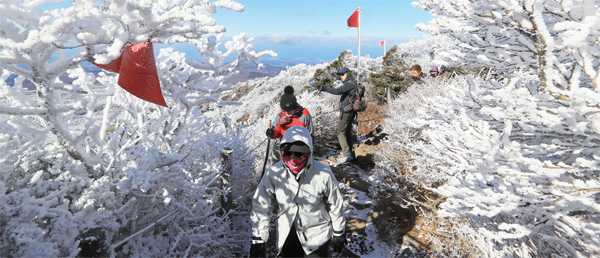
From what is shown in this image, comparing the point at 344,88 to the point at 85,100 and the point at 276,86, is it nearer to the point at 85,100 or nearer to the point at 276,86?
the point at 85,100

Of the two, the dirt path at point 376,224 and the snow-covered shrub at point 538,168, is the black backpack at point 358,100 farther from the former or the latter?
the snow-covered shrub at point 538,168

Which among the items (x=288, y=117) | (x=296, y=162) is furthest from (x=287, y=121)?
(x=296, y=162)

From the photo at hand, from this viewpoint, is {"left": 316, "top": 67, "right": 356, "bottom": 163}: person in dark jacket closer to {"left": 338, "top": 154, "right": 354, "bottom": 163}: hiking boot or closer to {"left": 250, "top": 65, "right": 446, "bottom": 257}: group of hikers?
{"left": 338, "top": 154, "right": 354, "bottom": 163}: hiking boot

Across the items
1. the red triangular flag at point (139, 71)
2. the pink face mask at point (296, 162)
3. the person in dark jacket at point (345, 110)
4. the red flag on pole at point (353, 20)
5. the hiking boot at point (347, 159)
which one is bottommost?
the hiking boot at point (347, 159)

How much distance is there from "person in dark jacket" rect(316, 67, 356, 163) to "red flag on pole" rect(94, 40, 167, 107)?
3512 millimetres

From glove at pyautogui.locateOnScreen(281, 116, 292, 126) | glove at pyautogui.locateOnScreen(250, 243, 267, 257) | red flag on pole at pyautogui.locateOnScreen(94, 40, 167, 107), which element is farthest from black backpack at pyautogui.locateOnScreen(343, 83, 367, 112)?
red flag on pole at pyautogui.locateOnScreen(94, 40, 167, 107)

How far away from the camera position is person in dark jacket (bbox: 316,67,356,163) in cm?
559

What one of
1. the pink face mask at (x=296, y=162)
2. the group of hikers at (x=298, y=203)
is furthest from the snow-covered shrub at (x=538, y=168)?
the pink face mask at (x=296, y=162)

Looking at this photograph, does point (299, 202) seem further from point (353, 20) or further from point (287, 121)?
point (353, 20)

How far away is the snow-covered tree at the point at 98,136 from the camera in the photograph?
68.2 inches

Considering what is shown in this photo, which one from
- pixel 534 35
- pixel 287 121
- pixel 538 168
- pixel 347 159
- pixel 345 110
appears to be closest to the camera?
pixel 538 168

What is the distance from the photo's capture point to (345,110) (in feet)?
19.1

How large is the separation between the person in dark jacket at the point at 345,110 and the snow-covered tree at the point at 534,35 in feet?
9.54

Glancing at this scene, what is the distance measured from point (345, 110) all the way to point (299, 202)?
11.9ft
